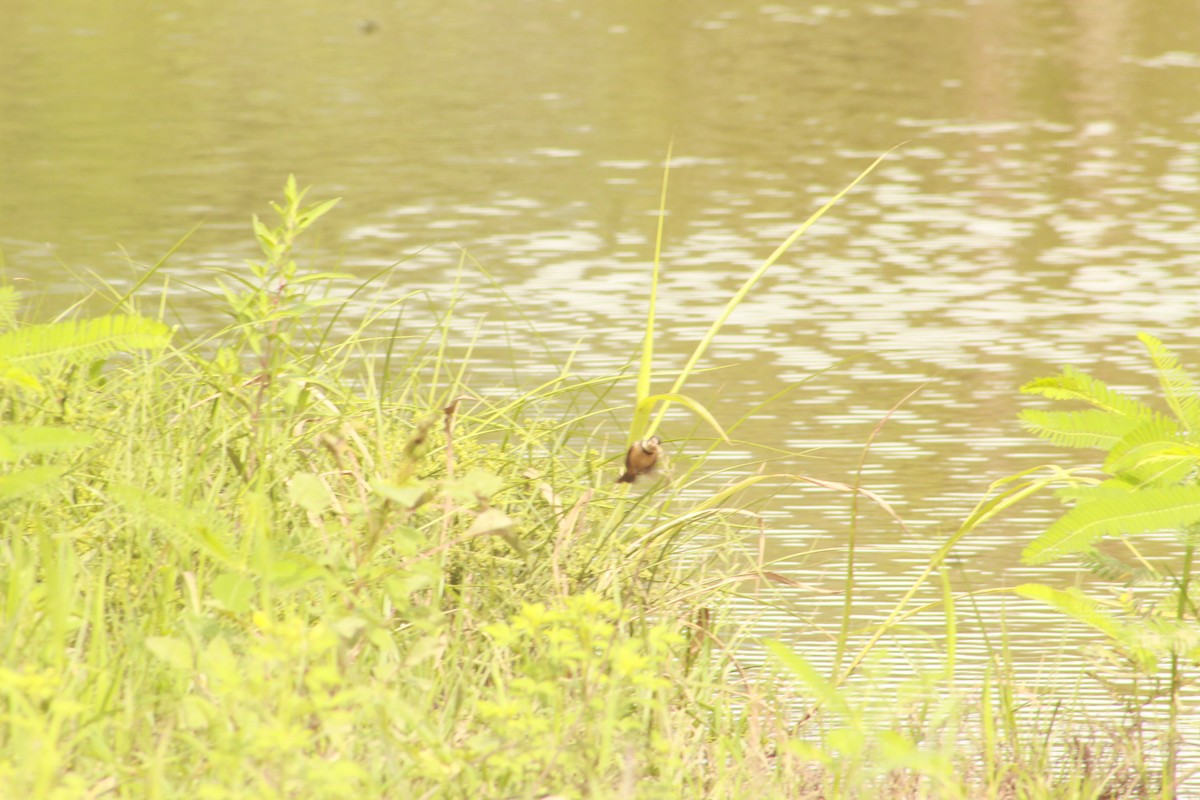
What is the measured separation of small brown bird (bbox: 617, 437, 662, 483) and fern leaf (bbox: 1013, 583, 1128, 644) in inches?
28.2

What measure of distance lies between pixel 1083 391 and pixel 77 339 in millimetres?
1667

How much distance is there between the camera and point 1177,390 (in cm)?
300

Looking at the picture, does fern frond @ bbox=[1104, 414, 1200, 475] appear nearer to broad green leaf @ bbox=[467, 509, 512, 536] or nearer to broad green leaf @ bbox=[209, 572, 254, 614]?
broad green leaf @ bbox=[467, 509, 512, 536]

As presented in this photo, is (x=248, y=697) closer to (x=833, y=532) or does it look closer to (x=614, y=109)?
(x=833, y=532)

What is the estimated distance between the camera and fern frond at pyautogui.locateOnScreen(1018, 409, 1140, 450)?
9.81 feet

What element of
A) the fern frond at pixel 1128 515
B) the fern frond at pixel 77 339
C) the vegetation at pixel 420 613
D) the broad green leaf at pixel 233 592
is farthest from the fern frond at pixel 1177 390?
the fern frond at pixel 77 339

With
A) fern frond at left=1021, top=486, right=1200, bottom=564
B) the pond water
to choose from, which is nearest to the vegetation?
fern frond at left=1021, top=486, right=1200, bottom=564

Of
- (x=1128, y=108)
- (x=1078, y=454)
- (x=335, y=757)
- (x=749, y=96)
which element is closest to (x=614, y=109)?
(x=749, y=96)

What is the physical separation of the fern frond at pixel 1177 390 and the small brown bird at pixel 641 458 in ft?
2.82

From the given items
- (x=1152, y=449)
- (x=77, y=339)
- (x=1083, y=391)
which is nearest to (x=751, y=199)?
(x=1083, y=391)

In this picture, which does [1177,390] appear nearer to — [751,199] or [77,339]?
[77,339]

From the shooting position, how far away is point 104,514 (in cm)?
301

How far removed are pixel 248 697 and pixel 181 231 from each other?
222 inches

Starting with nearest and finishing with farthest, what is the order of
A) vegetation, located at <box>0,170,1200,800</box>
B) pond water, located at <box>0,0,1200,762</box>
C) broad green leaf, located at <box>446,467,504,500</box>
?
vegetation, located at <box>0,170,1200,800</box>, broad green leaf, located at <box>446,467,504,500</box>, pond water, located at <box>0,0,1200,762</box>
